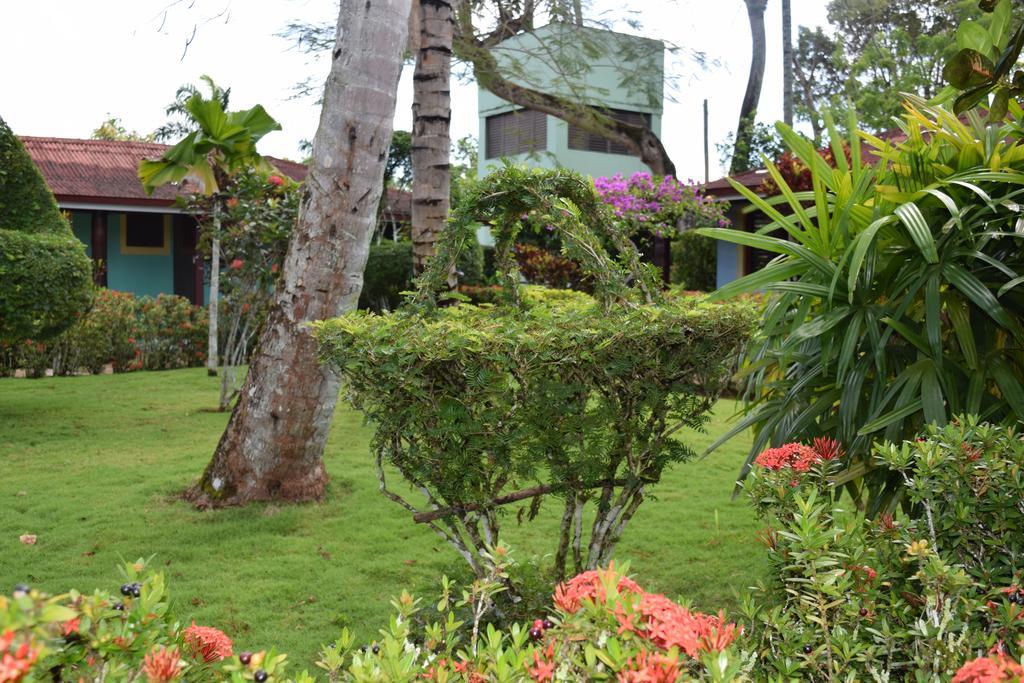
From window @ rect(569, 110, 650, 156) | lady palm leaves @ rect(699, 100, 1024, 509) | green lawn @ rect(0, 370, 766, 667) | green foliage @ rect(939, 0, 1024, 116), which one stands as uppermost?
window @ rect(569, 110, 650, 156)

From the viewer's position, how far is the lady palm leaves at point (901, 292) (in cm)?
354

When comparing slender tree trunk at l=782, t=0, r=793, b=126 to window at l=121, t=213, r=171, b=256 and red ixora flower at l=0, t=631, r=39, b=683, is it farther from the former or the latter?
red ixora flower at l=0, t=631, r=39, b=683

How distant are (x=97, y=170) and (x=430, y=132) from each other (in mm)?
16684

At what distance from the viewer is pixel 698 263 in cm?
1870

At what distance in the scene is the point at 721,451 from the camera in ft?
27.1

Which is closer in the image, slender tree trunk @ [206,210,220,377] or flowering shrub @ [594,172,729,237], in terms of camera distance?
slender tree trunk @ [206,210,220,377]

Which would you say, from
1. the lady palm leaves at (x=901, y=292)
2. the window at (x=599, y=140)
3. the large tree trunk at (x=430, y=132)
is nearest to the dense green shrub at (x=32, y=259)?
the large tree trunk at (x=430, y=132)

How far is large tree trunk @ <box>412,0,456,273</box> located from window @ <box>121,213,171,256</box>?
16.8 meters

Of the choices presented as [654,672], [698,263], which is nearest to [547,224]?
[654,672]

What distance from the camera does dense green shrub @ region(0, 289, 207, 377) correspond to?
42.3ft

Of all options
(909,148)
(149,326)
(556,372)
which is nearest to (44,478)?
(556,372)

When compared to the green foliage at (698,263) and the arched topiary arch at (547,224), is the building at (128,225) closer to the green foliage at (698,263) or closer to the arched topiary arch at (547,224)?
the green foliage at (698,263)

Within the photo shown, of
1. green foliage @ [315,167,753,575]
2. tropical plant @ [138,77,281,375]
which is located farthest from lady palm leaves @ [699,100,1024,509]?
tropical plant @ [138,77,281,375]

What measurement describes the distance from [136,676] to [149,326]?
44.8 ft
